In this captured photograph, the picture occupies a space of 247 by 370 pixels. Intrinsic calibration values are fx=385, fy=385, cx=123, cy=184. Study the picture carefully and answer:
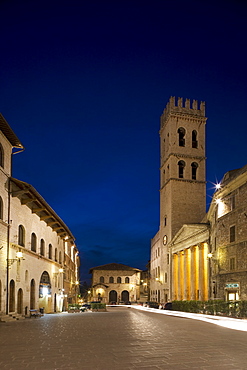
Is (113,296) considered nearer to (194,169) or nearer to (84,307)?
(194,169)

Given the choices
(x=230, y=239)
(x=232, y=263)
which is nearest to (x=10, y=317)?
(x=232, y=263)

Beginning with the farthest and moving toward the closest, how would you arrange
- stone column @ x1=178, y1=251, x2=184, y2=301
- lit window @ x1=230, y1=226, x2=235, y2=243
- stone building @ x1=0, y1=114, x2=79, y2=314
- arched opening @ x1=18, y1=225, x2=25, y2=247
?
stone column @ x1=178, y1=251, x2=184, y2=301 → lit window @ x1=230, y1=226, x2=235, y2=243 → arched opening @ x1=18, y1=225, x2=25, y2=247 → stone building @ x1=0, y1=114, x2=79, y2=314

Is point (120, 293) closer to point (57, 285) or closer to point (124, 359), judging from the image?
point (57, 285)

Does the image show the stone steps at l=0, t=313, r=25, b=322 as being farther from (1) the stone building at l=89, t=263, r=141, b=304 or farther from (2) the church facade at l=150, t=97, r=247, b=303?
(1) the stone building at l=89, t=263, r=141, b=304

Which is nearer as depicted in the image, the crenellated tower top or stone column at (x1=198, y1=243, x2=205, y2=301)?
stone column at (x1=198, y1=243, x2=205, y2=301)

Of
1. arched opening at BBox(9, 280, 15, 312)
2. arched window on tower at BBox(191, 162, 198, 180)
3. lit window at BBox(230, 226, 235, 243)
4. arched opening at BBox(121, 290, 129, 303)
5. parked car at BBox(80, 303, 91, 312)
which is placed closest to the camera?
arched opening at BBox(9, 280, 15, 312)

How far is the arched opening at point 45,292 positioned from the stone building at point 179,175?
24.8m

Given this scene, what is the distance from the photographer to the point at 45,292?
3381cm

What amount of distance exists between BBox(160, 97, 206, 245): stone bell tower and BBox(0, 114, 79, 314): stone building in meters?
24.7

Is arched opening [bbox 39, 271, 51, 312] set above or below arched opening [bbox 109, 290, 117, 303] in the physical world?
above

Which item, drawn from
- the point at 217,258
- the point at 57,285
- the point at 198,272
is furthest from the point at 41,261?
the point at 198,272

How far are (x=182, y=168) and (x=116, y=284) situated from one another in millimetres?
41778

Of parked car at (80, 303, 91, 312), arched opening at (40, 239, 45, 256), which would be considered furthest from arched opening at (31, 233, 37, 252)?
parked car at (80, 303, 91, 312)

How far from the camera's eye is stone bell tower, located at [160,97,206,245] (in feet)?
190
